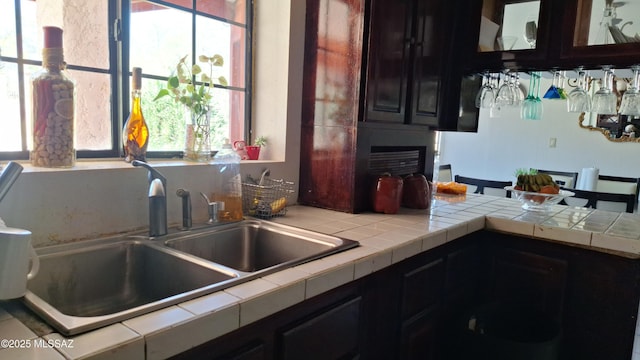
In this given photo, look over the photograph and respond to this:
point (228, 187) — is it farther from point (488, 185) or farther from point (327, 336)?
point (488, 185)

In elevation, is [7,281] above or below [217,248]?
above

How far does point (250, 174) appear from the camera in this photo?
179cm

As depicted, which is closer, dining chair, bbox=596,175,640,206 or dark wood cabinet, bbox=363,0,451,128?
dark wood cabinet, bbox=363,0,451,128

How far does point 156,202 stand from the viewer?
1279 mm

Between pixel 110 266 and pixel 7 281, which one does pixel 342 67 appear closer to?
pixel 110 266

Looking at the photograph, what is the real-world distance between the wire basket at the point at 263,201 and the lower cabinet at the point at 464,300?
529 mm

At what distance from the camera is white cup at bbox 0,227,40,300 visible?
2.51ft

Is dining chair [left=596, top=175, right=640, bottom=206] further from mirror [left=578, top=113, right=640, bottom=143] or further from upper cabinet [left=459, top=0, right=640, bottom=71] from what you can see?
upper cabinet [left=459, top=0, right=640, bottom=71]

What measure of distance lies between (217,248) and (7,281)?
0.73 metres

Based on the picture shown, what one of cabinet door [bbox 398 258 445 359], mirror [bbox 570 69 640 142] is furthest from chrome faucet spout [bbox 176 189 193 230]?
mirror [bbox 570 69 640 142]

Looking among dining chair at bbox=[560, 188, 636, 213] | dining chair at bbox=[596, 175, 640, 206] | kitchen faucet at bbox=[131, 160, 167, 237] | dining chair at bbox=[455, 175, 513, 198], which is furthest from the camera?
dining chair at bbox=[596, 175, 640, 206]

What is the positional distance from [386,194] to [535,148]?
4.19 meters

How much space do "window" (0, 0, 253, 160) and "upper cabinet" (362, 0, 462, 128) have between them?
60 cm

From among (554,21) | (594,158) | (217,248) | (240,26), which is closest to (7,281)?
(217,248)
